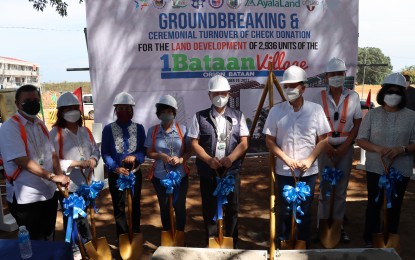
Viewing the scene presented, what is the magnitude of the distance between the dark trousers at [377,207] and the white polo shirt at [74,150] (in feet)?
9.26

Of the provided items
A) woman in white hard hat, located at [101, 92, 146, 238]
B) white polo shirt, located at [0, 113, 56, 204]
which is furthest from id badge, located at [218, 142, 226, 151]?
white polo shirt, located at [0, 113, 56, 204]

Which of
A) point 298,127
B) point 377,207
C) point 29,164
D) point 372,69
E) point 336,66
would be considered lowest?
point 377,207

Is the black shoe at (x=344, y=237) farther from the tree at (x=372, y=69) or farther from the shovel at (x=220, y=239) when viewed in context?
the tree at (x=372, y=69)

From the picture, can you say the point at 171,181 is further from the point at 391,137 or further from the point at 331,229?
the point at 391,137

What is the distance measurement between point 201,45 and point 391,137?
3308 mm

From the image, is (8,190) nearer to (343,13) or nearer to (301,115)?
(301,115)

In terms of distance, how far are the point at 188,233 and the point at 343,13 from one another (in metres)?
4.33

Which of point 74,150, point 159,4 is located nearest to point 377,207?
point 74,150

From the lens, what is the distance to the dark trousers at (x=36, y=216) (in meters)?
3.05

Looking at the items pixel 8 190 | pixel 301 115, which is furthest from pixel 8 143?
pixel 301 115

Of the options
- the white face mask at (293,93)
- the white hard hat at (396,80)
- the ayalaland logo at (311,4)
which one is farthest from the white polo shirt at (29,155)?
the ayalaland logo at (311,4)

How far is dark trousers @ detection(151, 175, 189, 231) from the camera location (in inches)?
145

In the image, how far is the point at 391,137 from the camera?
343 cm

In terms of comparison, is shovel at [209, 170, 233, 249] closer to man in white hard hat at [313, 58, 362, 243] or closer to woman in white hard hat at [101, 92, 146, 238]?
woman in white hard hat at [101, 92, 146, 238]
